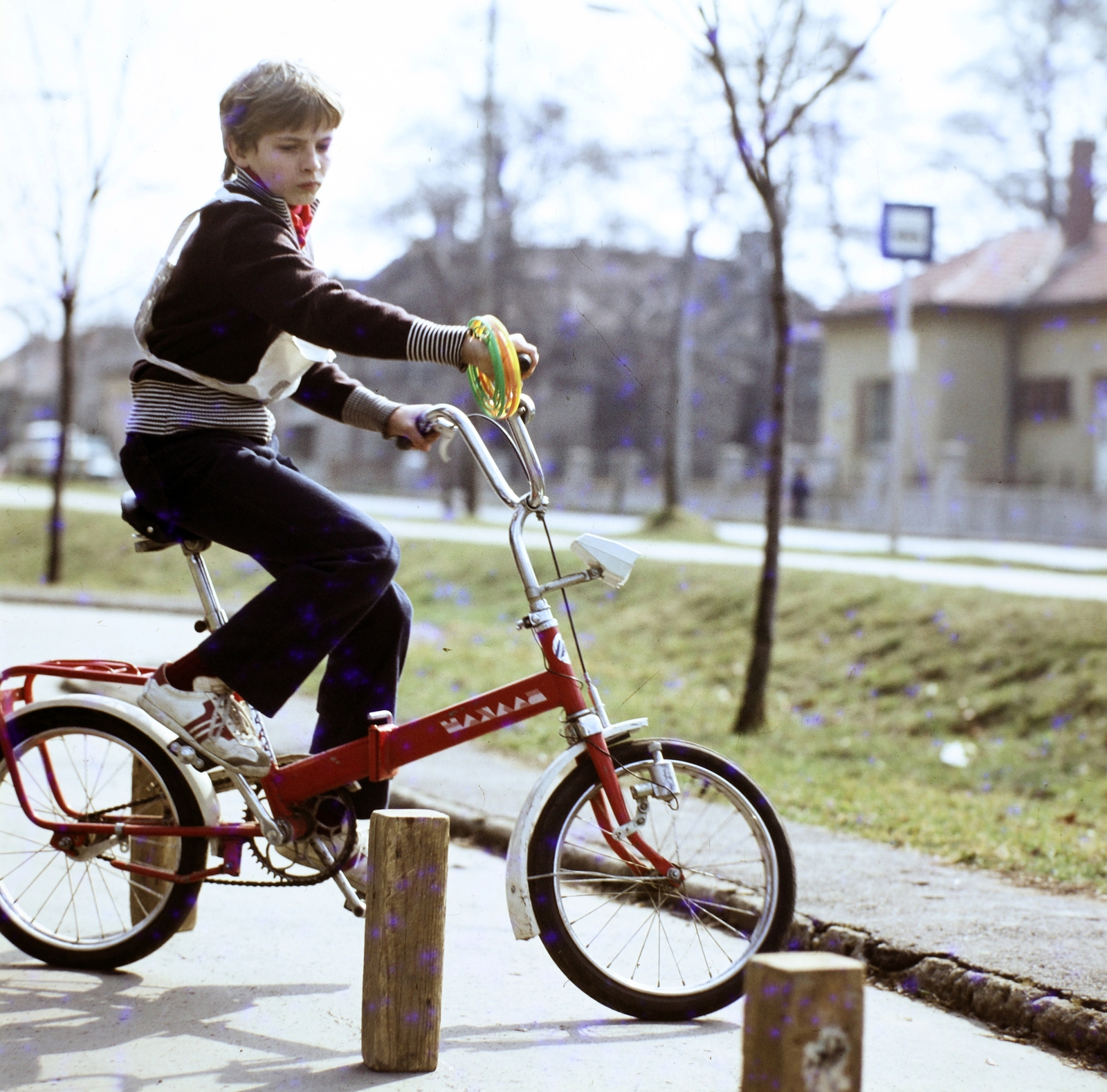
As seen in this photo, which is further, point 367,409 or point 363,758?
point 367,409

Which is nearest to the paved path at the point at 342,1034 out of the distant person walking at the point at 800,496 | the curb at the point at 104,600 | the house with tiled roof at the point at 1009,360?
the curb at the point at 104,600

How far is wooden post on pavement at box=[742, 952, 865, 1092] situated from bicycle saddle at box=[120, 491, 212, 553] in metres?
1.85

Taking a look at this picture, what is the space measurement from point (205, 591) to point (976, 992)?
7.07 ft

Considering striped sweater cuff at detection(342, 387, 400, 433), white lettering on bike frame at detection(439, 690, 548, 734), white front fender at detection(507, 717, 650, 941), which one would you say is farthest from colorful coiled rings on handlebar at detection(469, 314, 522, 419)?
white front fender at detection(507, 717, 650, 941)

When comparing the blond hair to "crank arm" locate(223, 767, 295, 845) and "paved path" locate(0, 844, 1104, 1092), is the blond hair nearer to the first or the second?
"crank arm" locate(223, 767, 295, 845)

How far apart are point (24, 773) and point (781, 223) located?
5.06 metres

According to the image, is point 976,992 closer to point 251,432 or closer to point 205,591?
point 205,591

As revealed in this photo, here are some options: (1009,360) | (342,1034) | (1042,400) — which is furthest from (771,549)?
(1009,360)

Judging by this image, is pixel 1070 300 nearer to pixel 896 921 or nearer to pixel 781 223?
pixel 781 223

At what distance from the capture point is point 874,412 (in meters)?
32.4

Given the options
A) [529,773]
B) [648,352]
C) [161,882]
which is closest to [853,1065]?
[161,882]

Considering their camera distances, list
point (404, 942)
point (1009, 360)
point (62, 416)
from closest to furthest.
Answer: point (404, 942), point (62, 416), point (1009, 360)

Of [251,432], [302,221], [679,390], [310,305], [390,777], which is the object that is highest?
[679,390]

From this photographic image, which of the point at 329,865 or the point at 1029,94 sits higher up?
the point at 1029,94
